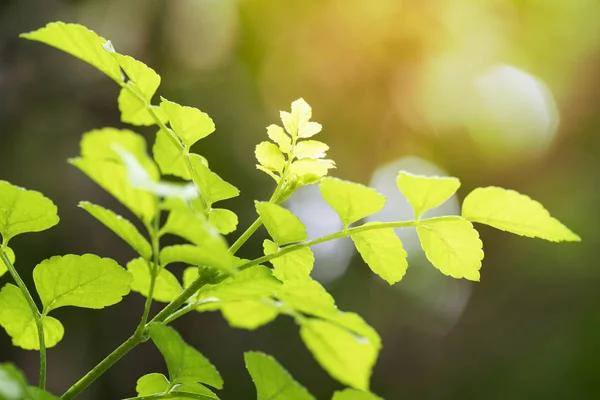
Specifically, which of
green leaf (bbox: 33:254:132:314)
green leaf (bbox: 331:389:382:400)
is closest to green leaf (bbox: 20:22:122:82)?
green leaf (bbox: 33:254:132:314)

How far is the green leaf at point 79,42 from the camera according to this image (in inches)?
11.2

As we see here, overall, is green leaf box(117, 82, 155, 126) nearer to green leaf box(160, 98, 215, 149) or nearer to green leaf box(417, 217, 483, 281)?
green leaf box(160, 98, 215, 149)

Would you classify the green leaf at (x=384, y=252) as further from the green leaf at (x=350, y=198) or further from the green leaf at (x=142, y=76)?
the green leaf at (x=142, y=76)

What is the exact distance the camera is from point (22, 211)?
13.0 inches

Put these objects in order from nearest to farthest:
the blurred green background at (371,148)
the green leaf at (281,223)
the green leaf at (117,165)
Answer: the green leaf at (117,165)
the green leaf at (281,223)
the blurred green background at (371,148)

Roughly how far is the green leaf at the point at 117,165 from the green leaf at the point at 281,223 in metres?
0.09

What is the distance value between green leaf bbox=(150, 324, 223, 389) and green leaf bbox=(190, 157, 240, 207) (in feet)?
0.30

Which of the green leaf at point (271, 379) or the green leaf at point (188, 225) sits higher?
the green leaf at point (188, 225)

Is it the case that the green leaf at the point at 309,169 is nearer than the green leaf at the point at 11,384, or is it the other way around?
the green leaf at the point at 11,384

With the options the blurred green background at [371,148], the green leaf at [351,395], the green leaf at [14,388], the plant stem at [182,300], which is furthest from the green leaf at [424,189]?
the blurred green background at [371,148]

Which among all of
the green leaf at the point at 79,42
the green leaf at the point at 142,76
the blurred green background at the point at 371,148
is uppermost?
the green leaf at the point at 79,42

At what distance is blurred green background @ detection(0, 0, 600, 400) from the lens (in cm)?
245

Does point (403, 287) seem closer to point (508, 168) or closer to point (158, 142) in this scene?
point (508, 168)

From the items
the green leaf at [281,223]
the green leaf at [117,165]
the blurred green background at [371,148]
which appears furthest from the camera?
the blurred green background at [371,148]
